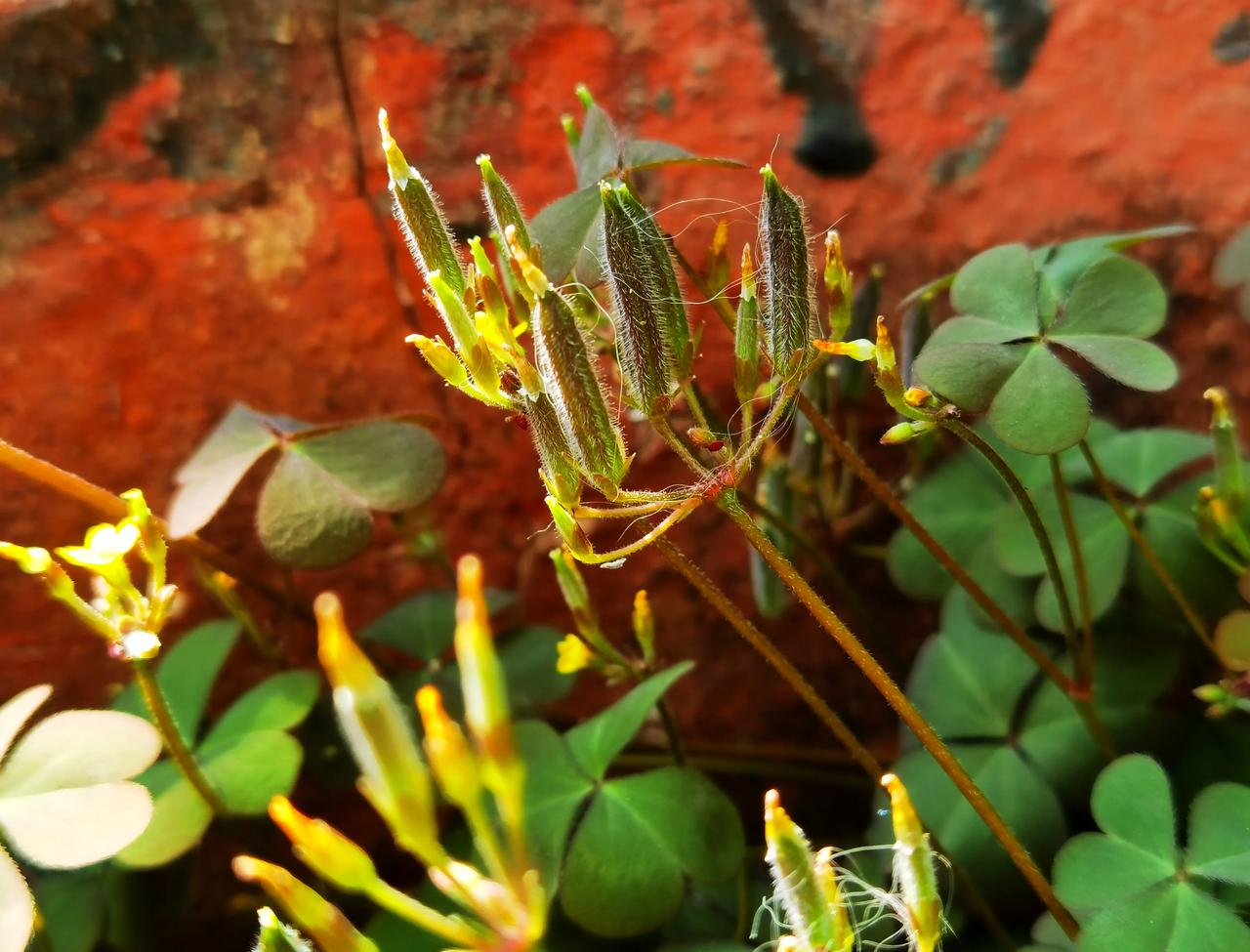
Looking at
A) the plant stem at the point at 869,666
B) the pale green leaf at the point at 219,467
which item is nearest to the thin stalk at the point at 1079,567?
the plant stem at the point at 869,666

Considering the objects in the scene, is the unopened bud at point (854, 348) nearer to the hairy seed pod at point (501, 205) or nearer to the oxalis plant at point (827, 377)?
the oxalis plant at point (827, 377)

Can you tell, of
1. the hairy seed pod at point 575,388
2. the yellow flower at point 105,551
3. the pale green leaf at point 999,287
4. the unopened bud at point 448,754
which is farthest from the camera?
the pale green leaf at point 999,287

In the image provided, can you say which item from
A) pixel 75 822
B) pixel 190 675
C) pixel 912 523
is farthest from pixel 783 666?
pixel 190 675

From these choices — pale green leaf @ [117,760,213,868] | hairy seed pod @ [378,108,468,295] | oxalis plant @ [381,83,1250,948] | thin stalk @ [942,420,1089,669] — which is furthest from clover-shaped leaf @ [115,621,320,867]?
thin stalk @ [942,420,1089,669]

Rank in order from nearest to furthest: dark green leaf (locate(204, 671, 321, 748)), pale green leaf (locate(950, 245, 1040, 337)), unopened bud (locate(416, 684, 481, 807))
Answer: unopened bud (locate(416, 684, 481, 807)) → pale green leaf (locate(950, 245, 1040, 337)) → dark green leaf (locate(204, 671, 321, 748))

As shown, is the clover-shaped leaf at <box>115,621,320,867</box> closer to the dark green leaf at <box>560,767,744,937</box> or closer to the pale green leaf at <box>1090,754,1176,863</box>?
the dark green leaf at <box>560,767,744,937</box>

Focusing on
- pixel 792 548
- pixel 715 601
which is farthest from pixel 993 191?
pixel 715 601

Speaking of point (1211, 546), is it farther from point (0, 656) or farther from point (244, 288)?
point (0, 656)

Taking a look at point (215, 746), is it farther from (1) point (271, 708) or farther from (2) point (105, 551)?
(2) point (105, 551)
